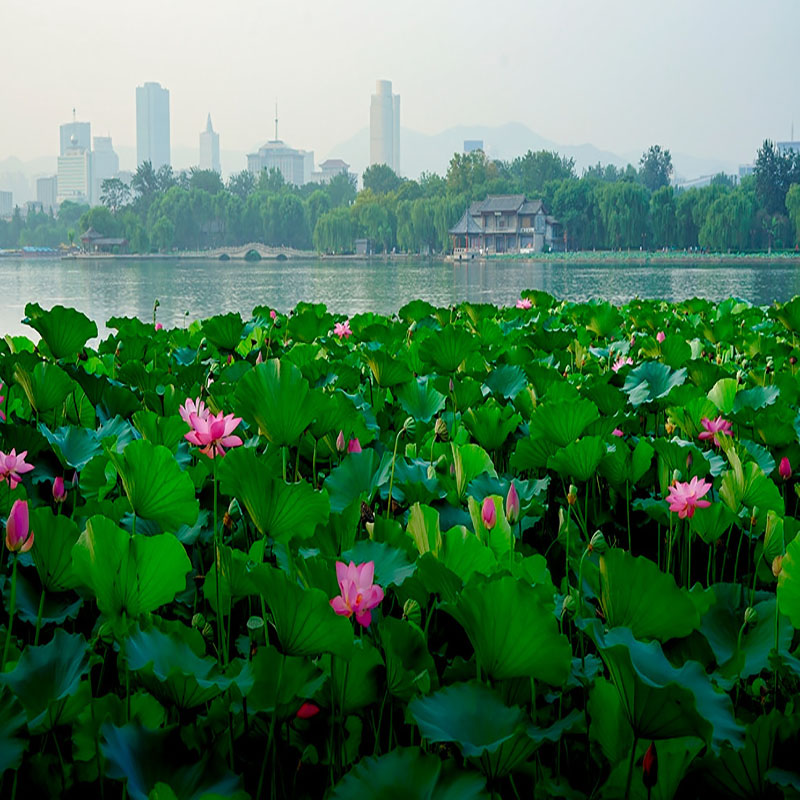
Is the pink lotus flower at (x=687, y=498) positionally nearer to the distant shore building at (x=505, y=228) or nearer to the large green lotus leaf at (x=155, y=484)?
the large green lotus leaf at (x=155, y=484)

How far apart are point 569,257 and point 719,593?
39764 mm

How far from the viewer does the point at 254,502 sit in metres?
0.85

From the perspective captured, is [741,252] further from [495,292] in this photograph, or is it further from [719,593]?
[719,593]

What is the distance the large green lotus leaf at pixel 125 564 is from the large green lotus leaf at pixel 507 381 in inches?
42.5

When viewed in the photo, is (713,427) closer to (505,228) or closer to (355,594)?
(355,594)

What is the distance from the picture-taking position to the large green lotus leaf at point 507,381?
1.76m

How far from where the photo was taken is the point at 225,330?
7.43 ft

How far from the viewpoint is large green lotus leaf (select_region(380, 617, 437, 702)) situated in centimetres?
69

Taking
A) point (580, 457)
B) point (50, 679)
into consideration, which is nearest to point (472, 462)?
point (580, 457)

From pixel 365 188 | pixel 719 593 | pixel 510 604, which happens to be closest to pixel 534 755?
pixel 510 604

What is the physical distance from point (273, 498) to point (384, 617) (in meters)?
0.16

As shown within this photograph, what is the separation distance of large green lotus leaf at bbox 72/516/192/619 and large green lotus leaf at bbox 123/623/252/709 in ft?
0.13

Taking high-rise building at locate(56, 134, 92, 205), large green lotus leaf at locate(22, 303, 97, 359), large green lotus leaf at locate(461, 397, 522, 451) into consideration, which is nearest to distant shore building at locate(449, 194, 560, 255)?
large green lotus leaf at locate(22, 303, 97, 359)

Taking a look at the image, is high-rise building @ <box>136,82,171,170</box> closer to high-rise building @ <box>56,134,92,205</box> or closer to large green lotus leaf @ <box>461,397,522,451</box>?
high-rise building @ <box>56,134,92,205</box>
